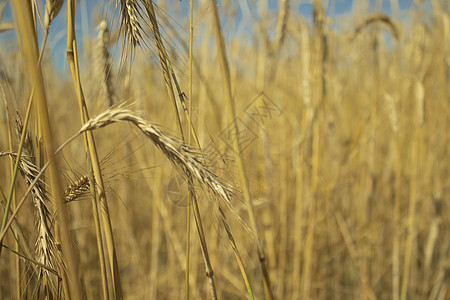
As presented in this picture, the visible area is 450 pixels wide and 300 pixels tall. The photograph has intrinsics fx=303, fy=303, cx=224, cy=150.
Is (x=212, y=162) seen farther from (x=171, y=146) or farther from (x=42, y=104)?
(x=42, y=104)

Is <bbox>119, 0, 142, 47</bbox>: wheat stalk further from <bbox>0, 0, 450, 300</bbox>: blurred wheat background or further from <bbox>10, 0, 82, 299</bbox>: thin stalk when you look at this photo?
<bbox>10, 0, 82, 299</bbox>: thin stalk

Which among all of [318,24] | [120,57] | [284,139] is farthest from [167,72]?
[284,139]

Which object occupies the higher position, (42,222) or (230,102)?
(230,102)

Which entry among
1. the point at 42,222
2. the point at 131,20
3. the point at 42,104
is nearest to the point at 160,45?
the point at 131,20

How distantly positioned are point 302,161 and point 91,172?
27.7 inches

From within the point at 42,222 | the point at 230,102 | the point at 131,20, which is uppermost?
the point at 131,20

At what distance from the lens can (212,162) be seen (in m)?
0.42

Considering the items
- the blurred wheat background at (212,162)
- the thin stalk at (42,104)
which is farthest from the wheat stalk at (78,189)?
the thin stalk at (42,104)

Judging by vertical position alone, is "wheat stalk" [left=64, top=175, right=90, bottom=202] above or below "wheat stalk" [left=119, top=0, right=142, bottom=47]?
below

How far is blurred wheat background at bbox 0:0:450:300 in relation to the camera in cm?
38

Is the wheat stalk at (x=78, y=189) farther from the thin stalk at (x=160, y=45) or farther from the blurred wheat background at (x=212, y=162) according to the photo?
the thin stalk at (x=160, y=45)

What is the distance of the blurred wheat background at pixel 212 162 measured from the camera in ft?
1.23

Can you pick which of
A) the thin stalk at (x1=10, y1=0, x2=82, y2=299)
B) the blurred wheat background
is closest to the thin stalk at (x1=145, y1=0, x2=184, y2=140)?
the blurred wheat background

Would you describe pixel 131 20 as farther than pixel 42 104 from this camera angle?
Yes
